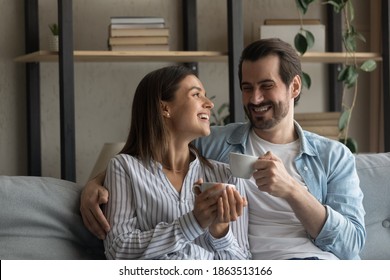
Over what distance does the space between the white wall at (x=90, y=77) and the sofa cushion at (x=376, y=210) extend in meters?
1.60

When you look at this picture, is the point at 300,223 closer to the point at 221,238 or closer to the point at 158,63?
the point at 221,238

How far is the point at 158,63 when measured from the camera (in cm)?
400

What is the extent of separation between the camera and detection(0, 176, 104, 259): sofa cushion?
7.08 ft

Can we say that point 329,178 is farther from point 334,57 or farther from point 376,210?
point 334,57

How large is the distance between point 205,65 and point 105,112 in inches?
22.0

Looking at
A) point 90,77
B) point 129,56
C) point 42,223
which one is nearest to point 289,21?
point 129,56

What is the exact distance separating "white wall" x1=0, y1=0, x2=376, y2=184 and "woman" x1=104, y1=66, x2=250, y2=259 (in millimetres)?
1667

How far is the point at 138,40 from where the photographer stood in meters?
3.53

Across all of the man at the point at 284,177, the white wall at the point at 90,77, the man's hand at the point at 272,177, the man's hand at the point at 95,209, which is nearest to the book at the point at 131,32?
the white wall at the point at 90,77

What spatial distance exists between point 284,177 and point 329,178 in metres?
0.30

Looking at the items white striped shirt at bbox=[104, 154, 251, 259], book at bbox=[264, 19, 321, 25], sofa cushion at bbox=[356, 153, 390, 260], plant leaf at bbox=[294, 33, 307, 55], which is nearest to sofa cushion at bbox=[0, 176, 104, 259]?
white striped shirt at bbox=[104, 154, 251, 259]

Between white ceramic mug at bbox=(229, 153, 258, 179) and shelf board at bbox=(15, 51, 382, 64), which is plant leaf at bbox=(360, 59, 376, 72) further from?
white ceramic mug at bbox=(229, 153, 258, 179)
